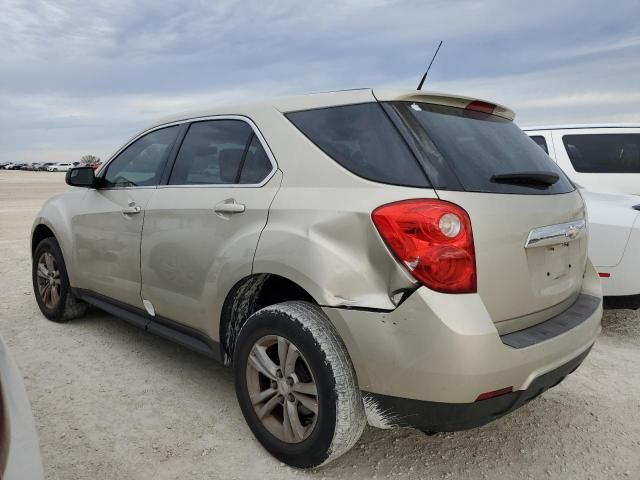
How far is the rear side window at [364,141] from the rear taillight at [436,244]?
0.45 feet

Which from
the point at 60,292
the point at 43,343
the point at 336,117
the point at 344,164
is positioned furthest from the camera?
the point at 60,292

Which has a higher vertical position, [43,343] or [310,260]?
[310,260]

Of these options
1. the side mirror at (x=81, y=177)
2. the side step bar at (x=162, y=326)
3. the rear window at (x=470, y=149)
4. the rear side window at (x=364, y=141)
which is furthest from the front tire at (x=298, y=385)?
the side mirror at (x=81, y=177)

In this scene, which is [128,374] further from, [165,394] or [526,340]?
[526,340]

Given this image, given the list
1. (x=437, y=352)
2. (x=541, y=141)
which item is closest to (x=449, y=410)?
(x=437, y=352)

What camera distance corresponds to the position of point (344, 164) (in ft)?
7.44

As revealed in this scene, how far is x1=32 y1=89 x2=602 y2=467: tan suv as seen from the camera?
77.4 inches

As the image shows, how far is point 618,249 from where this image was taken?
13.1ft

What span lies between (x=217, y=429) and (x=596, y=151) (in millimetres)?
4384

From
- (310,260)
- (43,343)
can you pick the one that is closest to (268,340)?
(310,260)

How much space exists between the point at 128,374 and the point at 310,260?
1902 mm

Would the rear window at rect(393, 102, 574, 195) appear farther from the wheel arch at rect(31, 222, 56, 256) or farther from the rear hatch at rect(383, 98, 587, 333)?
the wheel arch at rect(31, 222, 56, 256)

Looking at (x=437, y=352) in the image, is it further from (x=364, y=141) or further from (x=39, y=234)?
(x=39, y=234)

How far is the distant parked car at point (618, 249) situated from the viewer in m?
3.97
